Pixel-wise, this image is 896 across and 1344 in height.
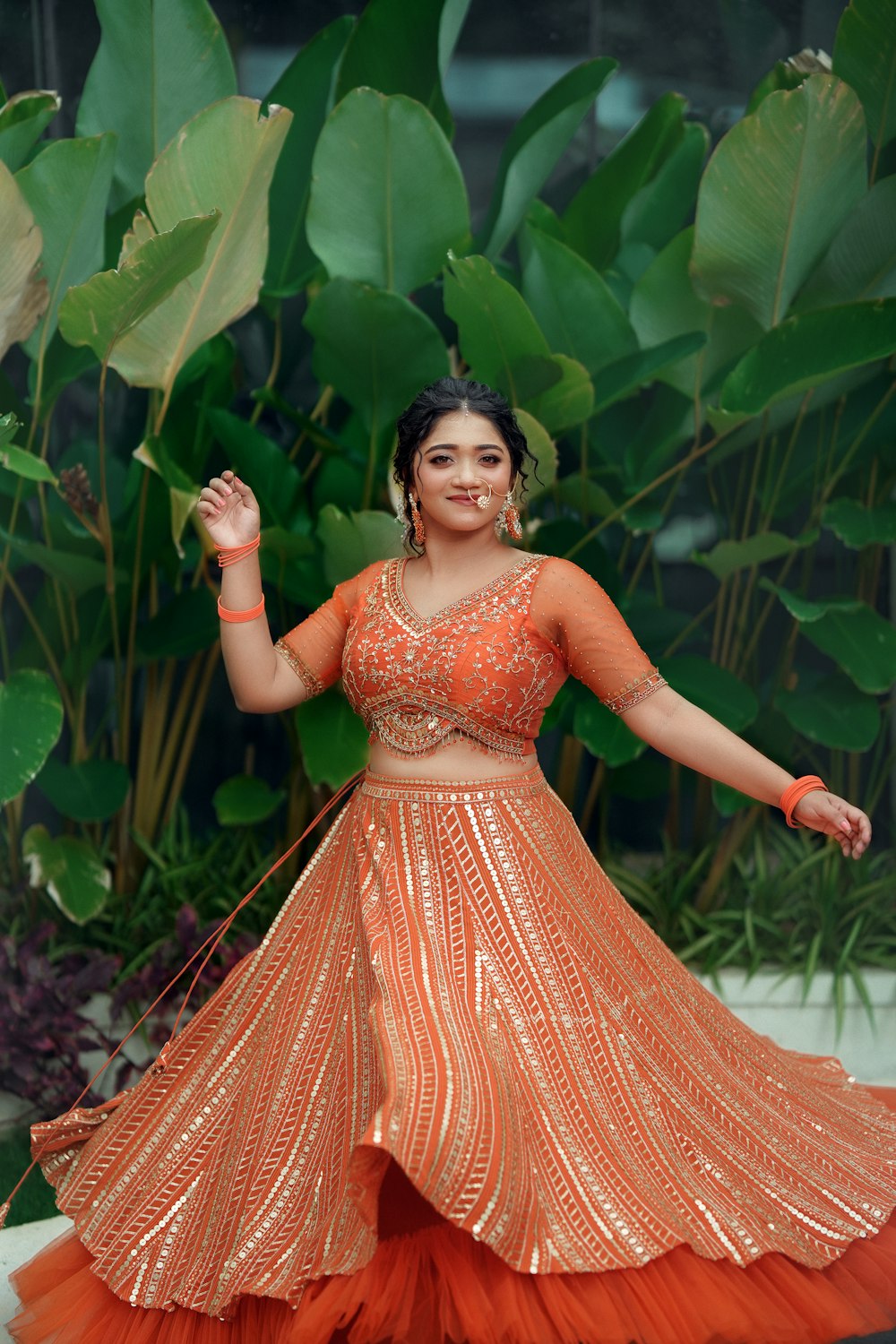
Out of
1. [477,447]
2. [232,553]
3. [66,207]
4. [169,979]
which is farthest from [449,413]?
[169,979]

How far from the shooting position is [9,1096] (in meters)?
2.69

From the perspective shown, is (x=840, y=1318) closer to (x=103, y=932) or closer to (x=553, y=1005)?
(x=553, y=1005)

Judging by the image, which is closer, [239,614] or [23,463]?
[239,614]

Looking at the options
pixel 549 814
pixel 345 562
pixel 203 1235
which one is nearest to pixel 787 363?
pixel 345 562

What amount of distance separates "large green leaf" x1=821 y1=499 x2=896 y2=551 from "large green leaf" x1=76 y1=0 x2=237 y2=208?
1.51 meters

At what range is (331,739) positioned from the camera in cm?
258

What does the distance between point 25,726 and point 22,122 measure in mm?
1129

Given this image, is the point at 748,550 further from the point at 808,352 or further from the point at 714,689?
the point at 808,352

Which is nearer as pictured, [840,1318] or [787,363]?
[840,1318]

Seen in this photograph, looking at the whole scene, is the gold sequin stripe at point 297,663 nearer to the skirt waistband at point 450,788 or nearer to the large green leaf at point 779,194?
the skirt waistband at point 450,788

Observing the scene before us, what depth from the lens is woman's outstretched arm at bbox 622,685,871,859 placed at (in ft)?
5.34

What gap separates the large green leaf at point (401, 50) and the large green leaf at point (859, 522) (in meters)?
1.17

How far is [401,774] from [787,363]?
3.85 feet

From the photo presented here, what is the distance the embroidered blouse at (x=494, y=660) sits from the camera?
1.74m
